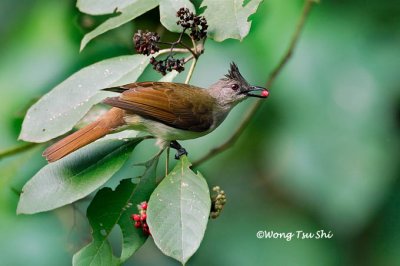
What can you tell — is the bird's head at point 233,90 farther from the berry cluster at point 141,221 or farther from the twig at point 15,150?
the twig at point 15,150

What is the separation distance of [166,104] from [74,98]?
345 mm

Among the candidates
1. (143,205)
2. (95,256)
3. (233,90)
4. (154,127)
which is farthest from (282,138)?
(95,256)

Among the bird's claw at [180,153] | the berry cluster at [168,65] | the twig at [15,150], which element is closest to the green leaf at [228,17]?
the berry cluster at [168,65]

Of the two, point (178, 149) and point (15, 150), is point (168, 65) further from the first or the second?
point (15, 150)

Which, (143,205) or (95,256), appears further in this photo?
(143,205)

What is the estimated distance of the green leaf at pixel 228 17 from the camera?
2.78 m

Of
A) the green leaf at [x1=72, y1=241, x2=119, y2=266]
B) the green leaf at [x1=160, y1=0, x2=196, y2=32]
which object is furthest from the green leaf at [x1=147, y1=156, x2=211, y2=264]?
the green leaf at [x1=160, y1=0, x2=196, y2=32]

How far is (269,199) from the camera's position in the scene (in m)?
3.84

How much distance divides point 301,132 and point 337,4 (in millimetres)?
598

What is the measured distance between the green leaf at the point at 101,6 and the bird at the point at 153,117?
0.30m

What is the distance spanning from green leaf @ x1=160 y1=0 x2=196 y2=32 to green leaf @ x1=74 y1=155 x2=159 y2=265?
1.70ft

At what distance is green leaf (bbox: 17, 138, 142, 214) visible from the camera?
283cm

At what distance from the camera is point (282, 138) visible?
3.65m

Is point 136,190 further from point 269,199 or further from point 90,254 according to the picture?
point 269,199
